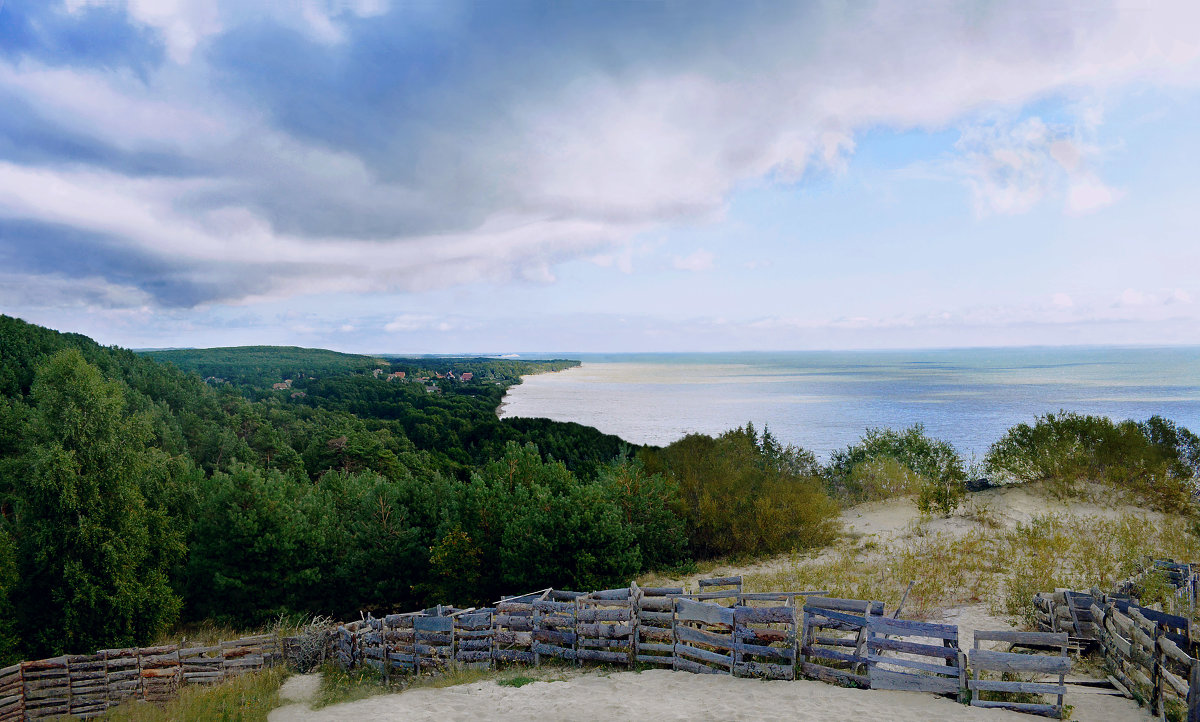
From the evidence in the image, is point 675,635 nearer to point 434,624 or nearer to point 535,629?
point 535,629

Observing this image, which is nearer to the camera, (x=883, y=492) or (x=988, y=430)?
(x=883, y=492)

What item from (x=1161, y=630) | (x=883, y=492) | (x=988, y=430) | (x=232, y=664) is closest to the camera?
(x=1161, y=630)

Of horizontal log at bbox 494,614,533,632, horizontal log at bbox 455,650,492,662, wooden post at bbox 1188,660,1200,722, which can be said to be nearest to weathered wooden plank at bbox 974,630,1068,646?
wooden post at bbox 1188,660,1200,722

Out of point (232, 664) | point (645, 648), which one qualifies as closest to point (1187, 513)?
point (645, 648)

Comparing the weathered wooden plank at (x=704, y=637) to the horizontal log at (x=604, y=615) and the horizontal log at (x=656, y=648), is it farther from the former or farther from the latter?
the horizontal log at (x=604, y=615)

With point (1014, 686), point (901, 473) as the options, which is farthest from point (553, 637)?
point (901, 473)

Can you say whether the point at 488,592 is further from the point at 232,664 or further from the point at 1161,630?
the point at 1161,630

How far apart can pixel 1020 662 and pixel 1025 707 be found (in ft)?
1.98

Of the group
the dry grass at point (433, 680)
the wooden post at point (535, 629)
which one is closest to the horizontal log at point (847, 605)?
the dry grass at point (433, 680)

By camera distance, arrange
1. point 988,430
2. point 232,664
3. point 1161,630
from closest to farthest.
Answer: point 1161,630
point 232,664
point 988,430

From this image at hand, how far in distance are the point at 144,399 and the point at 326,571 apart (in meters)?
38.2

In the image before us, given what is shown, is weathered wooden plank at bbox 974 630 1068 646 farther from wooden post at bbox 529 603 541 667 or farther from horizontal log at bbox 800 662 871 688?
wooden post at bbox 529 603 541 667

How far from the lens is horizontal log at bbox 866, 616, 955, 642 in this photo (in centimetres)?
945

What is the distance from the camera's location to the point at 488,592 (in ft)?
63.9
